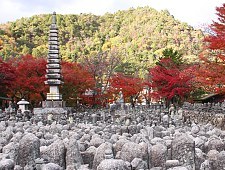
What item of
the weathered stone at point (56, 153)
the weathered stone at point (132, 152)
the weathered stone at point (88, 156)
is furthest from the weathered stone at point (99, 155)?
the weathered stone at point (56, 153)

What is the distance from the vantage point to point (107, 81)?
40.8 m

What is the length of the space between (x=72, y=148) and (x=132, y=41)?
75.4 m

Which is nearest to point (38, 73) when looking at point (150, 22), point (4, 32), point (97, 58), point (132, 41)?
point (97, 58)

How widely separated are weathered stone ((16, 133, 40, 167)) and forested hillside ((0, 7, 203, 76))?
4980 centimetres

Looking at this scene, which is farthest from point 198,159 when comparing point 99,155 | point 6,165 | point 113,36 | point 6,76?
point 113,36

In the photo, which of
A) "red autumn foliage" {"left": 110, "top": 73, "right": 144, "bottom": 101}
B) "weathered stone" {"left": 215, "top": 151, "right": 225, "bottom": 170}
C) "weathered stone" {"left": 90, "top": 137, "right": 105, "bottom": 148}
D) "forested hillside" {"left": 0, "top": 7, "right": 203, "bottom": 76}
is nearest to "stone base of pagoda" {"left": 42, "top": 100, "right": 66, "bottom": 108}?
"red autumn foliage" {"left": 110, "top": 73, "right": 144, "bottom": 101}

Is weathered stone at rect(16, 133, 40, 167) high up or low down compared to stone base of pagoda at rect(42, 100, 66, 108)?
down

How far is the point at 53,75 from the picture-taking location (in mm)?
27438

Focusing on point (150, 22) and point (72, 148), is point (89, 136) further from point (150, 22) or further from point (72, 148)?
point (150, 22)

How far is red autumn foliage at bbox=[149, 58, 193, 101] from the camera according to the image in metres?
30.4

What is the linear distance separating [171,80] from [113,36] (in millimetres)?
58462

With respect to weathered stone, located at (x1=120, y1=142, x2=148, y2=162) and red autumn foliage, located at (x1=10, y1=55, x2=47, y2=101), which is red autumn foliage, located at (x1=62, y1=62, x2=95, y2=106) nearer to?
red autumn foliage, located at (x1=10, y1=55, x2=47, y2=101)

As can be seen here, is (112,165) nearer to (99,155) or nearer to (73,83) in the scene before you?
(99,155)

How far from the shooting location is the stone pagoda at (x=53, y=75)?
26530mm
